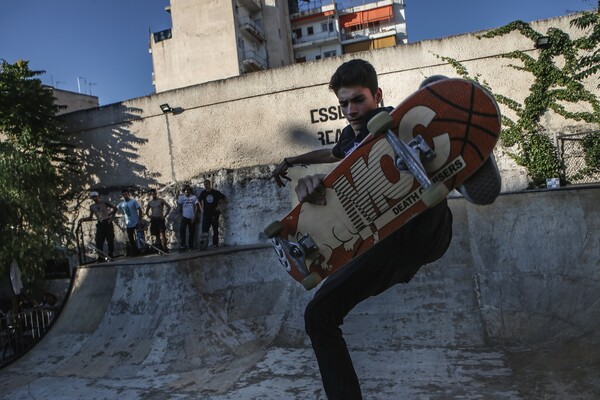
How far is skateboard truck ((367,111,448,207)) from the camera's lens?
197 centimetres

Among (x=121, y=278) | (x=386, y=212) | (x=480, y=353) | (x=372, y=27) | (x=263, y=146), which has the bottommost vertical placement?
(x=480, y=353)

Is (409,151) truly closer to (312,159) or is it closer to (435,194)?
(435,194)

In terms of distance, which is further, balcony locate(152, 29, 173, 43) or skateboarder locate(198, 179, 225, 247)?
balcony locate(152, 29, 173, 43)

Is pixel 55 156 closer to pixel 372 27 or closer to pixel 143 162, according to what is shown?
pixel 143 162

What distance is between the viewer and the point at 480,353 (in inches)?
164

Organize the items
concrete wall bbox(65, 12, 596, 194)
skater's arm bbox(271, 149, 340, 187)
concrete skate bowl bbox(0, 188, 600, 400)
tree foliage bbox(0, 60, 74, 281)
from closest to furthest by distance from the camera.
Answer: skater's arm bbox(271, 149, 340, 187) < concrete skate bowl bbox(0, 188, 600, 400) < concrete wall bbox(65, 12, 596, 194) < tree foliage bbox(0, 60, 74, 281)

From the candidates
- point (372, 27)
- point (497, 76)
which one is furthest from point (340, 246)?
point (372, 27)

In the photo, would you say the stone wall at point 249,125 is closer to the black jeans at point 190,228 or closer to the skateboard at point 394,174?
the black jeans at point 190,228

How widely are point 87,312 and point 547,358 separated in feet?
18.9

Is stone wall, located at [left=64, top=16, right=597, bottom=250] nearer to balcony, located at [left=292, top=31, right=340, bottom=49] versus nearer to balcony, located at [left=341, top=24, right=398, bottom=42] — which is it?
balcony, located at [left=292, top=31, right=340, bottom=49]

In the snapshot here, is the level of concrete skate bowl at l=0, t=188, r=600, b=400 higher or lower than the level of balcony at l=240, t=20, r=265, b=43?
lower

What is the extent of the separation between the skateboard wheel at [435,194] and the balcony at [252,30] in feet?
109

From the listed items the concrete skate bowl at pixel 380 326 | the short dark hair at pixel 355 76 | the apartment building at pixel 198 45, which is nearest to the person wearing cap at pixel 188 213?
the concrete skate bowl at pixel 380 326

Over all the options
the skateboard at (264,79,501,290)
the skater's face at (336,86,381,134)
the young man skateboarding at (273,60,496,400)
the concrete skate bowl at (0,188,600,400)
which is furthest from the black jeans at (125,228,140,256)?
the skater's face at (336,86,381,134)
